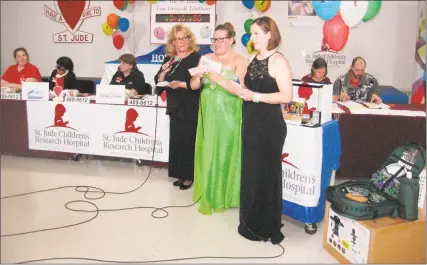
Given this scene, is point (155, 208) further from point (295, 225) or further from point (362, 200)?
point (362, 200)

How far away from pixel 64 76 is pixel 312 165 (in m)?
3.37

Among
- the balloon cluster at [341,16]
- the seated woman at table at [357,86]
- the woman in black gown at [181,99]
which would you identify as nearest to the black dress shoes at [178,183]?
the woman in black gown at [181,99]

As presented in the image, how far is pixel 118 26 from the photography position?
6352 mm

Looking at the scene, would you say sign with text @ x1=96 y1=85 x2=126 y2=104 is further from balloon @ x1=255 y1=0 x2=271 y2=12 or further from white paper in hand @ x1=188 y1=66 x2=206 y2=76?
balloon @ x1=255 y1=0 x2=271 y2=12

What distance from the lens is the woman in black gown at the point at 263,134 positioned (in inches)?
95.9

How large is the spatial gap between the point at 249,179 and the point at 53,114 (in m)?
2.66

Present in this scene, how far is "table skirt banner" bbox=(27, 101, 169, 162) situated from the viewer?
414 centimetres

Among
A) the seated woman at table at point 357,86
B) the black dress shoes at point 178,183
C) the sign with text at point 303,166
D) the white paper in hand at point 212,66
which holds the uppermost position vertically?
the white paper in hand at point 212,66

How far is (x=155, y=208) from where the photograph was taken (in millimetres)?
3305

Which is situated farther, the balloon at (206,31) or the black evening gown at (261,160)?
the balloon at (206,31)

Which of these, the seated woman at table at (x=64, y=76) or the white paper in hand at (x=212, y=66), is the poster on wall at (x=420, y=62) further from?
Answer: the seated woman at table at (x=64, y=76)

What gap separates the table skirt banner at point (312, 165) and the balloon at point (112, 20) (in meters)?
4.21

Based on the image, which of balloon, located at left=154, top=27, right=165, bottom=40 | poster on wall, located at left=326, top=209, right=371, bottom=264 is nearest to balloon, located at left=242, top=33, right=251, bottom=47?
balloon, located at left=154, top=27, right=165, bottom=40

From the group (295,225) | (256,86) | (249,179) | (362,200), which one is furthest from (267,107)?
(295,225)
